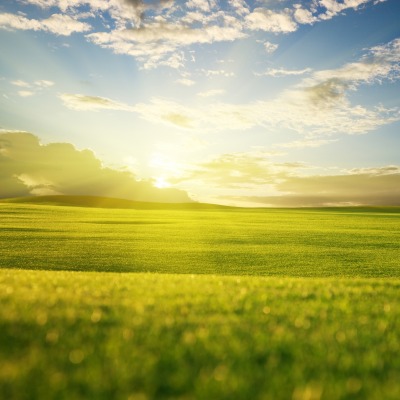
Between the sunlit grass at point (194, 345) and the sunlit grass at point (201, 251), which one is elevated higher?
the sunlit grass at point (194, 345)

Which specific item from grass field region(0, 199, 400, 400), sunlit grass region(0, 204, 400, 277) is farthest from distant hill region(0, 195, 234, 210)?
grass field region(0, 199, 400, 400)

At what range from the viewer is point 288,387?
4941 mm

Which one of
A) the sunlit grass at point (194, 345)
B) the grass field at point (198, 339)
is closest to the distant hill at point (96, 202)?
the grass field at point (198, 339)

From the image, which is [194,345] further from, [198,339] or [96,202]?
[96,202]

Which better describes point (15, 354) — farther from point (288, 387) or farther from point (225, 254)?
point (225, 254)

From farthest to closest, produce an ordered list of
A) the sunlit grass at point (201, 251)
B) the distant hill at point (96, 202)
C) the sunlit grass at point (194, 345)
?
the distant hill at point (96, 202) < the sunlit grass at point (201, 251) < the sunlit grass at point (194, 345)

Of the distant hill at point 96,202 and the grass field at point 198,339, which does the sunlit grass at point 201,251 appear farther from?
the distant hill at point 96,202

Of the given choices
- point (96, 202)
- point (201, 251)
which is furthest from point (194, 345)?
point (96, 202)

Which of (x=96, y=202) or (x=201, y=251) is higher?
(x=96, y=202)

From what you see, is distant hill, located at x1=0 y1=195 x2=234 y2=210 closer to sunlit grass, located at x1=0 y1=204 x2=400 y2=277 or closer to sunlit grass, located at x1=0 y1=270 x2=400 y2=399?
sunlit grass, located at x1=0 y1=204 x2=400 y2=277

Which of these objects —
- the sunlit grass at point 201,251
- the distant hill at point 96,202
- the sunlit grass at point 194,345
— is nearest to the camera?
the sunlit grass at point 194,345

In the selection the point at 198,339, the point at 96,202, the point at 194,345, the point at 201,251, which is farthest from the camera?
the point at 96,202

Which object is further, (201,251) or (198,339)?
(201,251)

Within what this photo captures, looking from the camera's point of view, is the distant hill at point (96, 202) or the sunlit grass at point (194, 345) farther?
the distant hill at point (96, 202)
